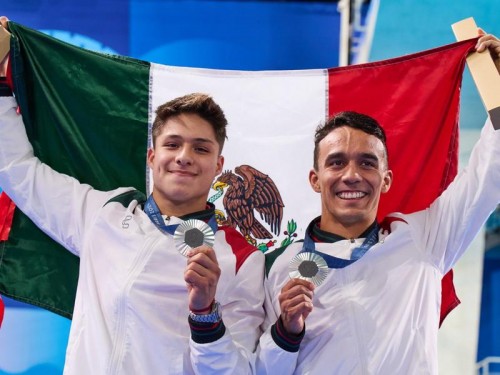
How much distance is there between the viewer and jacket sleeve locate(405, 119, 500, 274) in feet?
8.57

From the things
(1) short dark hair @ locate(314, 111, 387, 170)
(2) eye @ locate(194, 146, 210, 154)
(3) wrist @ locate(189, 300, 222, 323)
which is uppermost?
(1) short dark hair @ locate(314, 111, 387, 170)

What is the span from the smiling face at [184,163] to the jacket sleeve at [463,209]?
2.47ft

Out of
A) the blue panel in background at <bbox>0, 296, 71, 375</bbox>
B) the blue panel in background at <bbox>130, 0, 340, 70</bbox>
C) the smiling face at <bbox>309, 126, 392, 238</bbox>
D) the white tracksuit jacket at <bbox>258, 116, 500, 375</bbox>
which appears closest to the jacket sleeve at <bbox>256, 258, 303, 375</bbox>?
the white tracksuit jacket at <bbox>258, 116, 500, 375</bbox>

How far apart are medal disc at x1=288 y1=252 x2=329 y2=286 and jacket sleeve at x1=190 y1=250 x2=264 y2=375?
0.92 feet

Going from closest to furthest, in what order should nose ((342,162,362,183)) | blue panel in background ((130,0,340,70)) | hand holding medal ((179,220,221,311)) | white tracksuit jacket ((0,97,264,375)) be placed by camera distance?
hand holding medal ((179,220,221,311)) → white tracksuit jacket ((0,97,264,375)) → nose ((342,162,362,183)) → blue panel in background ((130,0,340,70))

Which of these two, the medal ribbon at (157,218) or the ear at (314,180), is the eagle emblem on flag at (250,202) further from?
the medal ribbon at (157,218)

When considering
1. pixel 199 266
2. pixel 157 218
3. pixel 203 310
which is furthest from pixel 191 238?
pixel 157 218

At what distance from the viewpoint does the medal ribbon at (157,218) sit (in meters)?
2.61

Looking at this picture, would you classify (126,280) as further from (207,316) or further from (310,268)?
(310,268)

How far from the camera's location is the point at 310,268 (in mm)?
2350

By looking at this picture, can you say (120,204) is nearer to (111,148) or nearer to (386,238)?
(111,148)

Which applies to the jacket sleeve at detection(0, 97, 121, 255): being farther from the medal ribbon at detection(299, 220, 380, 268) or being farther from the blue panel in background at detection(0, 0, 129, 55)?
the blue panel in background at detection(0, 0, 129, 55)

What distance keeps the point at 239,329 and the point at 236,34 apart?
2.62 m

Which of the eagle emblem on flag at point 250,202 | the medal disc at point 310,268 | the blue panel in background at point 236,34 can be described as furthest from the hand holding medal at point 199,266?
the blue panel in background at point 236,34
